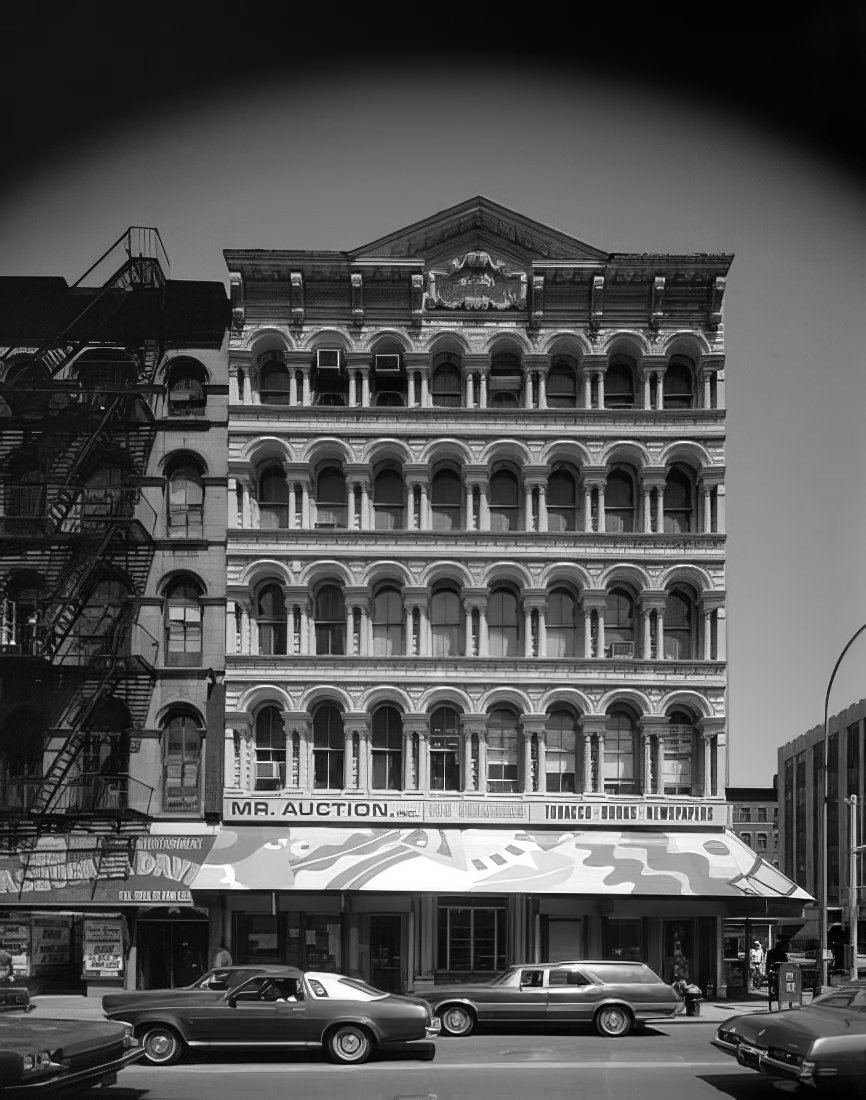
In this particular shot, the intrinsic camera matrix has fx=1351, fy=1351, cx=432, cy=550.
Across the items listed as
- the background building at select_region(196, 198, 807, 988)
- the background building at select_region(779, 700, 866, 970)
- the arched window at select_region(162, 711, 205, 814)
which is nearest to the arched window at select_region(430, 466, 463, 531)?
the background building at select_region(196, 198, 807, 988)

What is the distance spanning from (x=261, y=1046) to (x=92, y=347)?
17385 mm

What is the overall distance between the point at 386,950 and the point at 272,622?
753 centimetres

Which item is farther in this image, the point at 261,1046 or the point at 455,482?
the point at 455,482

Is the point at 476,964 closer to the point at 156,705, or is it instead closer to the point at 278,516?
the point at 156,705

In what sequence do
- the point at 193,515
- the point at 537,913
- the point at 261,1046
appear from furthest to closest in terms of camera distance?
the point at 193,515 < the point at 537,913 < the point at 261,1046

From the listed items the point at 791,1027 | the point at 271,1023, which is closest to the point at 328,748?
the point at 271,1023

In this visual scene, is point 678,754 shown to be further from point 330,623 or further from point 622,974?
point 622,974

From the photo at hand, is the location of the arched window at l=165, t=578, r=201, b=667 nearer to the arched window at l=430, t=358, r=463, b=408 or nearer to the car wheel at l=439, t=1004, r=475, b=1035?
the arched window at l=430, t=358, r=463, b=408

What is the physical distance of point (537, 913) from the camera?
2856cm

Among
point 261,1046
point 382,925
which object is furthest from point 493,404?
point 261,1046

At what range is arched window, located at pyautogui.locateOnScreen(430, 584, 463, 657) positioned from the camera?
30.1 meters

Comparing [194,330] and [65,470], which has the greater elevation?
[194,330]

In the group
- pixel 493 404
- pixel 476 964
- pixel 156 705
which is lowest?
pixel 476 964

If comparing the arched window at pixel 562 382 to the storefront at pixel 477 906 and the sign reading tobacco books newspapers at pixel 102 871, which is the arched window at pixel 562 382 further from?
the sign reading tobacco books newspapers at pixel 102 871
